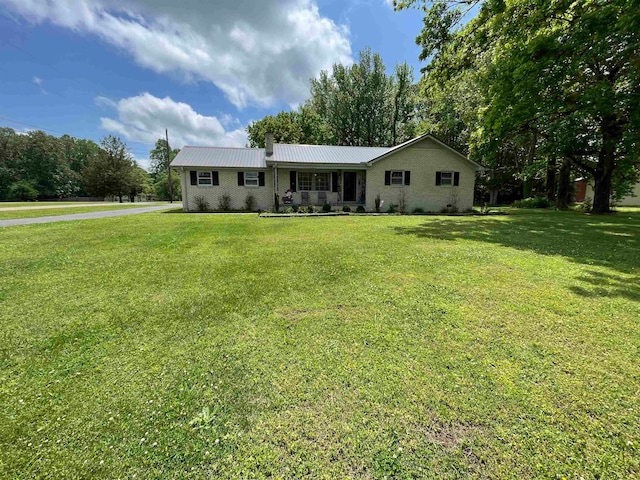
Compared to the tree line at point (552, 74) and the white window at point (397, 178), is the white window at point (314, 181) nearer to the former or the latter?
the white window at point (397, 178)

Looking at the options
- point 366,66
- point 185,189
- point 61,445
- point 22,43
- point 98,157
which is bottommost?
point 61,445

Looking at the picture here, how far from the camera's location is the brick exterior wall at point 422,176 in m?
18.4

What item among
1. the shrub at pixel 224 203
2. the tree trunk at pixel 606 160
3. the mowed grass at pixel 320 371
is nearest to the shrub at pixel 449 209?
the tree trunk at pixel 606 160

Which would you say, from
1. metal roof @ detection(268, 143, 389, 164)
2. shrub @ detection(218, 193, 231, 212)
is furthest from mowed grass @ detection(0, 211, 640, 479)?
metal roof @ detection(268, 143, 389, 164)

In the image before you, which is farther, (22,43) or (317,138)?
(317,138)

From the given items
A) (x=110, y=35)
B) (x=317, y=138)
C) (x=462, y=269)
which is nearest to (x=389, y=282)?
(x=462, y=269)

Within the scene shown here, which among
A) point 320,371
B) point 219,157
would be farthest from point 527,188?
point 320,371

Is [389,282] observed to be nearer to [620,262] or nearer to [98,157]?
[620,262]

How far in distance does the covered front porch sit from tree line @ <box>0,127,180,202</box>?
112ft

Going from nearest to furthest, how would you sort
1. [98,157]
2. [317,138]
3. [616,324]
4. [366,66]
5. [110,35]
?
[616,324] → [110,35] → [366,66] → [317,138] → [98,157]

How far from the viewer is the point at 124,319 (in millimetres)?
3635

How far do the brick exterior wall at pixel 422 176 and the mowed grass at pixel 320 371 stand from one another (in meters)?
13.5

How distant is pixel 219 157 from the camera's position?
19359 mm

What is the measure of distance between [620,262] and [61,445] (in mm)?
9049
